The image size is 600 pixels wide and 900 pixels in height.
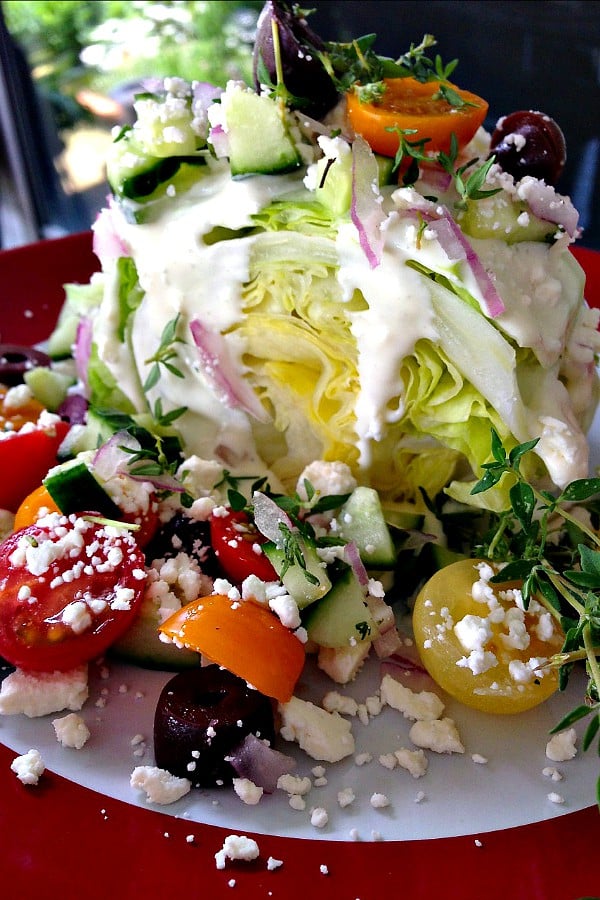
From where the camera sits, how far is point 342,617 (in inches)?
65.9

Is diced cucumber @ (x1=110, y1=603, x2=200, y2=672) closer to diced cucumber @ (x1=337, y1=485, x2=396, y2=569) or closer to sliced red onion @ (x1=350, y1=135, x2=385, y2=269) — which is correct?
diced cucumber @ (x1=337, y1=485, x2=396, y2=569)

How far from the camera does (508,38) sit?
418 centimetres

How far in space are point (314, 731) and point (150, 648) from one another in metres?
0.36

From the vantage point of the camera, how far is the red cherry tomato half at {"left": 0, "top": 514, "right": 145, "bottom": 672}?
1.57 meters

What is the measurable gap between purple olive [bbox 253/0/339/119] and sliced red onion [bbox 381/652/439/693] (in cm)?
116

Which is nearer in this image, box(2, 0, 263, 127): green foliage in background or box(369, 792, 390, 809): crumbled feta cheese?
box(369, 792, 390, 809): crumbled feta cheese

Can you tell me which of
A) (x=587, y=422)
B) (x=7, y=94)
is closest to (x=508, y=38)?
(x=7, y=94)

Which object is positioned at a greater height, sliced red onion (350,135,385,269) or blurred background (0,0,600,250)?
sliced red onion (350,135,385,269)

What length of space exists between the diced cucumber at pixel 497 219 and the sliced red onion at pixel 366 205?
17 centimetres

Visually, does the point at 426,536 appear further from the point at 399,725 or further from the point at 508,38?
the point at 508,38

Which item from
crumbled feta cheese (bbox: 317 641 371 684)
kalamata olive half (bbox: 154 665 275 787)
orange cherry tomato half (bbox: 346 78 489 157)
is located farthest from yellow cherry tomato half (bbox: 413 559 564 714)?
orange cherry tomato half (bbox: 346 78 489 157)

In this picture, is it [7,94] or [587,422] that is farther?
[7,94]

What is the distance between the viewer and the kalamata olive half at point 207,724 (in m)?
1.46

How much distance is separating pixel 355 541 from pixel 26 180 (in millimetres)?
3985
